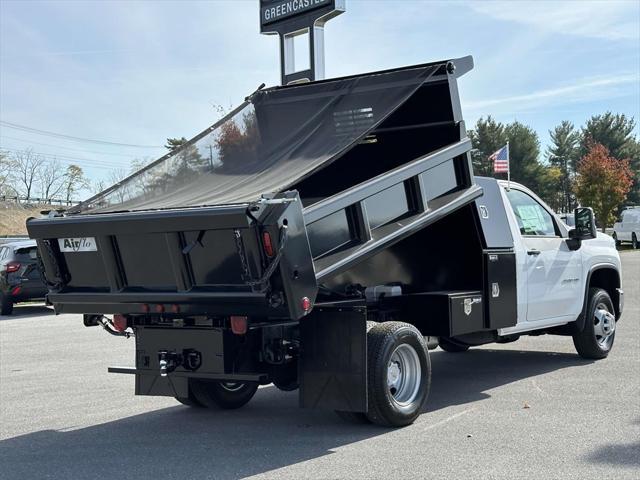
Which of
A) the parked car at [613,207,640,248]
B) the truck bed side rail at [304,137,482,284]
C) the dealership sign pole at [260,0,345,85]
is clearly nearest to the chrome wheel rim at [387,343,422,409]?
the truck bed side rail at [304,137,482,284]

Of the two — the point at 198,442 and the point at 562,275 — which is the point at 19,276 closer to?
the point at 562,275

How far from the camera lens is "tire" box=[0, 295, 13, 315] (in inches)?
763

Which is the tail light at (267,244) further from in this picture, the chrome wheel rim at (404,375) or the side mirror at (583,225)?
the side mirror at (583,225)

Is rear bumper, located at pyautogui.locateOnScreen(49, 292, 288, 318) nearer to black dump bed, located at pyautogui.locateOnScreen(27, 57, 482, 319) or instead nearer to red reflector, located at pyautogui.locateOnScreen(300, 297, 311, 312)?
black dump bed, located at pyautogui.locateOnScreen(27, 57, 482, 319)

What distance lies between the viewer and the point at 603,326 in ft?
33.3

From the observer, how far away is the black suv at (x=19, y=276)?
19141 mm

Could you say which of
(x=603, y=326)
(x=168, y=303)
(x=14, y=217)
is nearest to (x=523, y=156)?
(x=14, y=217)

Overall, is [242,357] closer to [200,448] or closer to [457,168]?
[200,448]

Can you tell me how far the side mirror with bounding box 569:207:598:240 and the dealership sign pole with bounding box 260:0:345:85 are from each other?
10222 millimetres

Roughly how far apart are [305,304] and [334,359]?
901mm

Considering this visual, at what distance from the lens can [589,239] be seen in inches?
401

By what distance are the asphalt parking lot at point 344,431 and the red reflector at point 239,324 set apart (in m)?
0.92

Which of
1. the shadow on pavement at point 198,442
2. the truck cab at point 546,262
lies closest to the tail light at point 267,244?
the shadow on pavement at point 198,442

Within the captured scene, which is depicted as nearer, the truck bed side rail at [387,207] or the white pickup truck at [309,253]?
the white pickup truck at [309,253]
